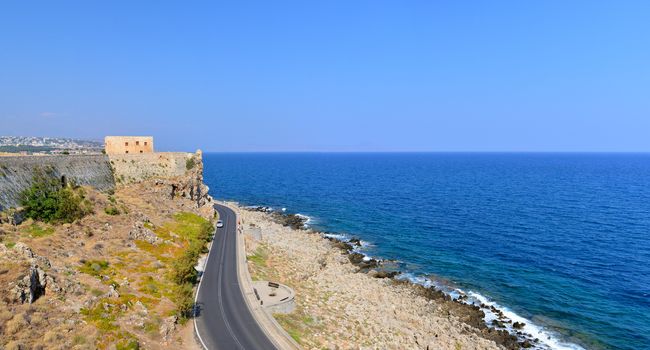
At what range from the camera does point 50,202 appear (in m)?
50.0

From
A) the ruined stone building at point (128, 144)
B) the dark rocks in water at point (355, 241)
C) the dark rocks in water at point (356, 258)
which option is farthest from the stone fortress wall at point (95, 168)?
the dark rocks in water at point (356, 258)

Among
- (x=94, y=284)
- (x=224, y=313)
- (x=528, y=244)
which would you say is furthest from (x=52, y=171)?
(x=528, y=244)

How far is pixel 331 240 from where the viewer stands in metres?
88.7

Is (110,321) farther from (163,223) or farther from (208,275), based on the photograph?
(163,223)

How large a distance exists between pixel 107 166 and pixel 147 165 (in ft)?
26.9

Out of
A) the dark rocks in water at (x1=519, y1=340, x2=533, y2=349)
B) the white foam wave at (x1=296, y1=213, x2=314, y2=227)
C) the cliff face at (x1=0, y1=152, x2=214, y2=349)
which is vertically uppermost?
the cliff face at (x1=0, y1=152, x2=214, y2=349)

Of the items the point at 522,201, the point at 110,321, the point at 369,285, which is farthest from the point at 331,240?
the point at 522,201

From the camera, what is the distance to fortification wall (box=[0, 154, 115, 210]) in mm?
48750

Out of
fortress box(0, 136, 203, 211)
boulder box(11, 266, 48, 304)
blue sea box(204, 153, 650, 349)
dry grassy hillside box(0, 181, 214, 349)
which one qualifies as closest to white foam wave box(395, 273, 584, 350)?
blue sea box(204, 153, 650, 349)

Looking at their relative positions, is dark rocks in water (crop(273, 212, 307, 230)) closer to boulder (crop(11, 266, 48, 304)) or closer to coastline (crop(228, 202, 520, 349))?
coastline (crop(228, 202, 520, 349))

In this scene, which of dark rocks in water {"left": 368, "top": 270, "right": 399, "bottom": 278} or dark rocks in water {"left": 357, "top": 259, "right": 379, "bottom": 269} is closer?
dark rocks in water {"left": 368, "top": 270, "right": 399, "bottom": 278}

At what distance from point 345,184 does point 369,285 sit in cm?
13454

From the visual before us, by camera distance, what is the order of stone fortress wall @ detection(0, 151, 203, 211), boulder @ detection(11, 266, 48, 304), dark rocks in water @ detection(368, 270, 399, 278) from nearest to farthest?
boulder @ detection(11, 266, 48, 304), stone fortress wall @ detection(0, 151, 203, 211), dark rocks in water @ detection(368, 270, 399, 278)

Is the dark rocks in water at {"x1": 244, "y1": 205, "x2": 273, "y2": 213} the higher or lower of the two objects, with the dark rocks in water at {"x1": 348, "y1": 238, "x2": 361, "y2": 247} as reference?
higher
